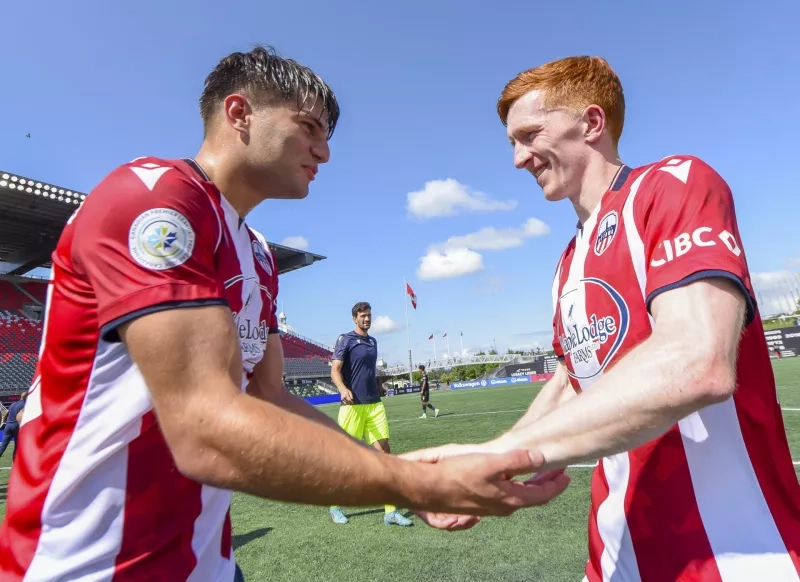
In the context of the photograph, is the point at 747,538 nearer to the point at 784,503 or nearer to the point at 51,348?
the point at 784,503

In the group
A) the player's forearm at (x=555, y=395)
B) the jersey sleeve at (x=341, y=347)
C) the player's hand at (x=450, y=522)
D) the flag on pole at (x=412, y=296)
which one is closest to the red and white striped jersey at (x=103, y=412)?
the player's hand at (x=450, y=522)

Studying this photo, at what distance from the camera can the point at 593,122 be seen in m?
1.80

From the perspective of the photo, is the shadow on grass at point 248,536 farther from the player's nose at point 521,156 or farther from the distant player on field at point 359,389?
the player's nose at point 521,156

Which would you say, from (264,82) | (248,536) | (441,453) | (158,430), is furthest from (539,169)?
(248,536)

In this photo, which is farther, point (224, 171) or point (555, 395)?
point (555, 395)

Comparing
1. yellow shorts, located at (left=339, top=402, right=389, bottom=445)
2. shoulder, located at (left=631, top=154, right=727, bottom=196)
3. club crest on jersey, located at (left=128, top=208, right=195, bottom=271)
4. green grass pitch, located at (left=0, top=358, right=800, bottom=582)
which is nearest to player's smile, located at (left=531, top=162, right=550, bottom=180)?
shoulder, located at (left=631, top=154, right=727, bottom=196)

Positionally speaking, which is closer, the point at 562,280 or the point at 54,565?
the point at 54,565

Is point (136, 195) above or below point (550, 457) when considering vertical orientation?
above

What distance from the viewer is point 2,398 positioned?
80.1 ft

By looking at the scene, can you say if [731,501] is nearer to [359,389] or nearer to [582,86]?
[582,86]

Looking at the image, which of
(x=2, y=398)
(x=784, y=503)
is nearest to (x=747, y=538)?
(x=784, y=503)

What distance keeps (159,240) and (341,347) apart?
6.25 m

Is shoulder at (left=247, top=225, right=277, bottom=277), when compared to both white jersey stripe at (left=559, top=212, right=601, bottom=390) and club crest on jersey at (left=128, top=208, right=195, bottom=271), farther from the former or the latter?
white jersey stripe at (left=559, top=212, right=601, bottom=390)

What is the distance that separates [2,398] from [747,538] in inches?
1207
